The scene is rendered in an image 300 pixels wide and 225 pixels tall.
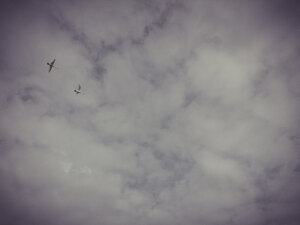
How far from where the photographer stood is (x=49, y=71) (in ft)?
271

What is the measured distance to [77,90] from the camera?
85.6 metres

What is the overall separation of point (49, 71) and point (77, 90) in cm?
1052
